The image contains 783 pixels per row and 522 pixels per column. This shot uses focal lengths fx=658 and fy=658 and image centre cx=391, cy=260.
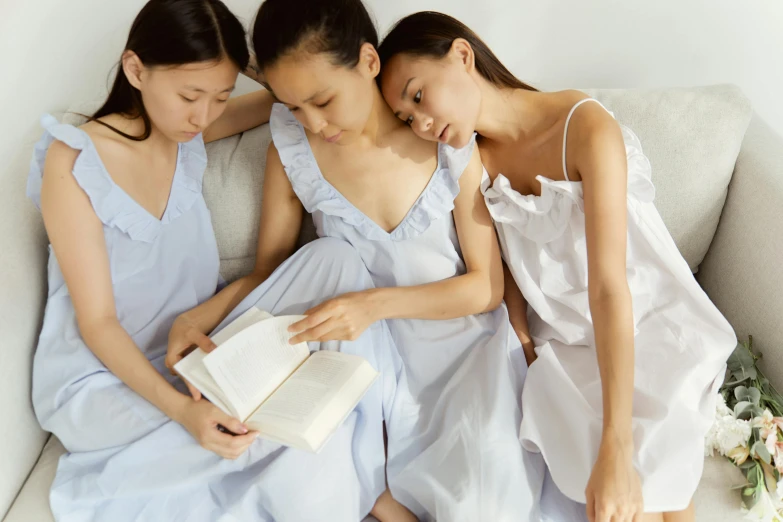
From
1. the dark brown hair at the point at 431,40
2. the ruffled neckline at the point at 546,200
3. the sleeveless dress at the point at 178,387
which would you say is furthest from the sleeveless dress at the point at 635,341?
the sleeveless dress at the point at 178,387

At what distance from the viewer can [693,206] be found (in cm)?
152

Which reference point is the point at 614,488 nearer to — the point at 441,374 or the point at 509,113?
the point at 441,374

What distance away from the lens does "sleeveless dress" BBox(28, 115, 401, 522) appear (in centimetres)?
116

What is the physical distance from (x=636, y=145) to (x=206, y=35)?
90 cm

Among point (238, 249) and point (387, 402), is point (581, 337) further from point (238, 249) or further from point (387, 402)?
point (238, 249)

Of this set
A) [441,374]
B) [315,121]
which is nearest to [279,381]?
[441,374]

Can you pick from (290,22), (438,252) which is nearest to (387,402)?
(438,252)

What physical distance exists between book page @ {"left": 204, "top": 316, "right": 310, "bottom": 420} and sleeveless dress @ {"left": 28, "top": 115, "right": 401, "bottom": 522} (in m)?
0.10

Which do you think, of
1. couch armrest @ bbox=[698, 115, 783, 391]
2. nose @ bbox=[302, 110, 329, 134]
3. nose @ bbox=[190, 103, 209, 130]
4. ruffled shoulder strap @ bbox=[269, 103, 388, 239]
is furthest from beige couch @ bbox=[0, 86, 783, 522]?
nose @ bbox=[302, 110, 329, 134]

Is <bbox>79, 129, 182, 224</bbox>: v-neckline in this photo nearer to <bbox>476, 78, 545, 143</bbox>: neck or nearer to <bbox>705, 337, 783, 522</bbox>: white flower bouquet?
<bbox>476, 78, 545, 143</bbox>: neck

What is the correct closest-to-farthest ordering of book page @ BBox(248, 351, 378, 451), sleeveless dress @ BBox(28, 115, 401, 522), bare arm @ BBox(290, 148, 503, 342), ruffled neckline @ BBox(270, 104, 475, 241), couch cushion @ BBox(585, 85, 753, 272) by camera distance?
book page @ BBox(248, 351, 378, 451), sleeveless dress @ BBox(28, 115, 401, 522), bare arm @ BBox(290, 148, 503, 342), ruffled neckline @ BBox(270, 104, 475, 241), couch cushion @ BBox(585, 85, 753, 272)

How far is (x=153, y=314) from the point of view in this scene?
53.8 inches

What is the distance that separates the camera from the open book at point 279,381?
41.7 inches

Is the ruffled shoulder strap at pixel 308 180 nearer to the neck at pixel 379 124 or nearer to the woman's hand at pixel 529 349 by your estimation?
the neck at pixel 379 124
